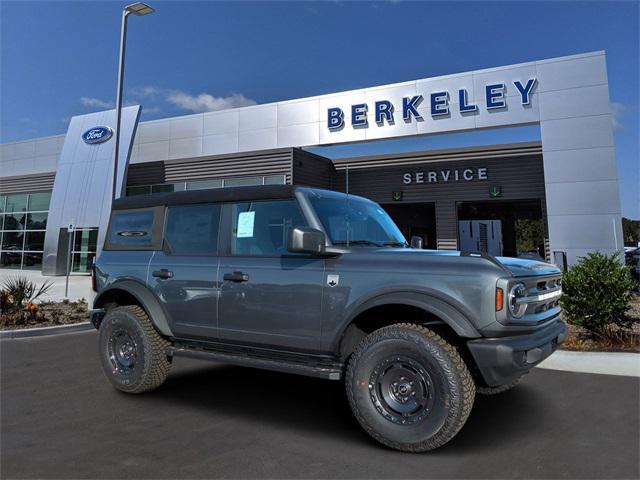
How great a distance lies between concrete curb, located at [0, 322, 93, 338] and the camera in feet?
25.7

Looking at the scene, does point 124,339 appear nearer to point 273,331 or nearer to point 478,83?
point 273,331

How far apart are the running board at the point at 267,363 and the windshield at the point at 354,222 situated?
1065mm

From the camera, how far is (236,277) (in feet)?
13.1

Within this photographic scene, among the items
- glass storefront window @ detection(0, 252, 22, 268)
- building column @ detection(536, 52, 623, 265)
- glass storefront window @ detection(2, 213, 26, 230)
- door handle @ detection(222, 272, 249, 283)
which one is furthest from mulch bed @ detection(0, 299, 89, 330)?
glass storefront window @ detection(2, 213, 26, 230)

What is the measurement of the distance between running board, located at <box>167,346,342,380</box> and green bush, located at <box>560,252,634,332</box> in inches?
203

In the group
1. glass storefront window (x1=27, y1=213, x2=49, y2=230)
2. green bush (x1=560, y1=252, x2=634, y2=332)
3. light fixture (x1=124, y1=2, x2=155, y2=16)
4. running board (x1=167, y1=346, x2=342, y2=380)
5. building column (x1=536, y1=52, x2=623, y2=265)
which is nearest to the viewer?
running board (x1=167, y1=346, x2=342, y2=380)

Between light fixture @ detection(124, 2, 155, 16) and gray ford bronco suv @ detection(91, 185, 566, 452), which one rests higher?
light fixture @ detection(124, 2, 155, 16)

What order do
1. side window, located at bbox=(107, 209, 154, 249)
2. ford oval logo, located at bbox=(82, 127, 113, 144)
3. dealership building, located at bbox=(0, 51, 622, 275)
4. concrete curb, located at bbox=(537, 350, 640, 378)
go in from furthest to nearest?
ford oval logo, located at bbox=(82, 127, 113, 144) → dealership building, located at bbox=(0, 51, 622, 275) → concrete curb, located at bbox=(537, 350, 640, 378) → side window, located at bbox=(107, 209, 154, 249)

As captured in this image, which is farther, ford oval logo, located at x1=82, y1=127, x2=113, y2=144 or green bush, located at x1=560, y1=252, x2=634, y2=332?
ford oval logo, located at x1=82, y1=127, x2=113, y2=144

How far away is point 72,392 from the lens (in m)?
4.66

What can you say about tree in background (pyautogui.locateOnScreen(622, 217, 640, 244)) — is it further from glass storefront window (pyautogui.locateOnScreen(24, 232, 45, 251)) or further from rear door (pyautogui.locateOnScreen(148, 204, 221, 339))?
rear door (pyautogui.locateOnScreen(148, 204, 221, 339))

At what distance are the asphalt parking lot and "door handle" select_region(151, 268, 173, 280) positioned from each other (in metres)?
1.23

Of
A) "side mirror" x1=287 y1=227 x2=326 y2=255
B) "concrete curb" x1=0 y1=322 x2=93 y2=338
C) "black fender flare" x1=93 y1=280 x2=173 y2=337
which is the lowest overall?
"concrete curb" x1=0 y1=322 x2=93 y2=338

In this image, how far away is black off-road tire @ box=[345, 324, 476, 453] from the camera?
10.1 feet
